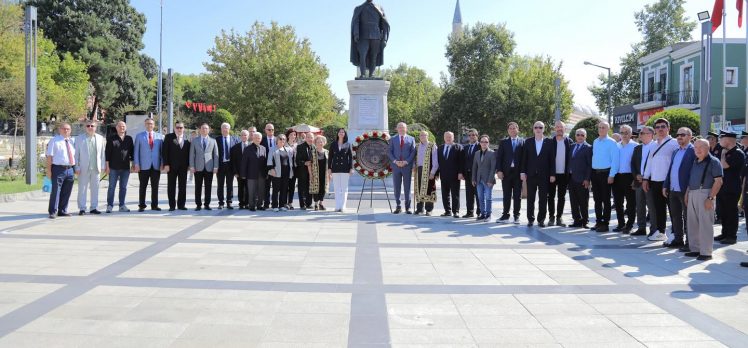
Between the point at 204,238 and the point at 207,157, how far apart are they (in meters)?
4.09

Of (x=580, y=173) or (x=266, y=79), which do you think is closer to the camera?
(x=580, y=173)

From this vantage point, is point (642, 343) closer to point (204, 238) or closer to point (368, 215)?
point (204, 238)

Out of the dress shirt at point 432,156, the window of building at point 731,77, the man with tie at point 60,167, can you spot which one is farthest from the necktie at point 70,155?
the window of building at point 731,77

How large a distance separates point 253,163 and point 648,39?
51.5 meters

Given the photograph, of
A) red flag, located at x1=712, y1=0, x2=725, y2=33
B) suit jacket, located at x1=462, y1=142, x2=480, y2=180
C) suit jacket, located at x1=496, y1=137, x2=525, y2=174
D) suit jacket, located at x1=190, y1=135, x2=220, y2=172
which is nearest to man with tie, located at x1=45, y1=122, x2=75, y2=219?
suit jacket, located at x1=190, y1=135, x2=220, y2=172

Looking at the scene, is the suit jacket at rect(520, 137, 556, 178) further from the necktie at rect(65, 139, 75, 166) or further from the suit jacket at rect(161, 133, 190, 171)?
the necktie at rect(65, 139, 75, 166)

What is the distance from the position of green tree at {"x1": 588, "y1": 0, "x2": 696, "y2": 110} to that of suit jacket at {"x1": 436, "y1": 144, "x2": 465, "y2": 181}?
147ft

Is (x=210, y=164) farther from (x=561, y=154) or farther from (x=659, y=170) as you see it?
(x=659, y=170)

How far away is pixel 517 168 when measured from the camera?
37.7 ft

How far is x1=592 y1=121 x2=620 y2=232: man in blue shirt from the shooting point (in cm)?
1060

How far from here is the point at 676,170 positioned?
8578mm

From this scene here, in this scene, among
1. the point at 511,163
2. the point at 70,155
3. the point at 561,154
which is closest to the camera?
the point at 70,155

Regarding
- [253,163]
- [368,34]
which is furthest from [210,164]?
[368,34]

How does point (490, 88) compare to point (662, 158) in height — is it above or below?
above
